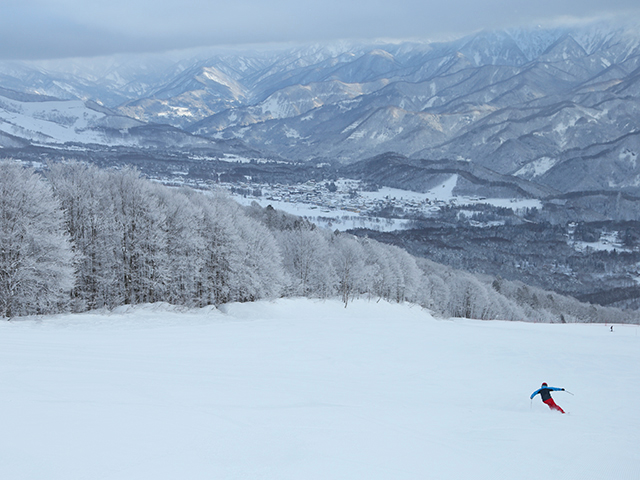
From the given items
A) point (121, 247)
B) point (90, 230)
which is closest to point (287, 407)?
point (121, 247)

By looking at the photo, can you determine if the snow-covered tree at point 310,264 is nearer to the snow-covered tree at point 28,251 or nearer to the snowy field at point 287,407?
the snowy field at point 287,407

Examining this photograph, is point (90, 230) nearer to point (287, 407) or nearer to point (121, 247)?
point (121, 247)

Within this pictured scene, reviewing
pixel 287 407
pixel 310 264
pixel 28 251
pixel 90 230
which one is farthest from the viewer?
pixel 310 264

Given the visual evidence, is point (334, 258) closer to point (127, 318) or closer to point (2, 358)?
point (127, 318)

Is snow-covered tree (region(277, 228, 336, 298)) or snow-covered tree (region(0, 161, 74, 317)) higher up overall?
snow-covered tree (region(0, 161, 74, 317))

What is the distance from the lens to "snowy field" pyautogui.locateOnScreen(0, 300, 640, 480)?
30.6 feet

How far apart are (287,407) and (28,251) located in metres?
21.7

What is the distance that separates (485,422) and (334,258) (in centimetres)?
4829

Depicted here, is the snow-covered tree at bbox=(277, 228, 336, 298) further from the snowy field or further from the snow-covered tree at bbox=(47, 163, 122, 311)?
the snowy field

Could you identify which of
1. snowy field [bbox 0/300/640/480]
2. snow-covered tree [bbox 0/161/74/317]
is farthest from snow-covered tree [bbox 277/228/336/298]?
snow-covered tree [bbox 0/161/74/317]

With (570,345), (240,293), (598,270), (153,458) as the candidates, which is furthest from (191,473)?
(598,270)

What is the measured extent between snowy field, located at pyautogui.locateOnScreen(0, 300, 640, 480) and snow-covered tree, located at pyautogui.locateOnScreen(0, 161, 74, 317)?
3380mm

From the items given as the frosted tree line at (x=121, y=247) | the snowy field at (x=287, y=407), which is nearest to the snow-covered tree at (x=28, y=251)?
the frosted tree line at (x=121, y=247)

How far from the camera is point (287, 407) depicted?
13.5 m
